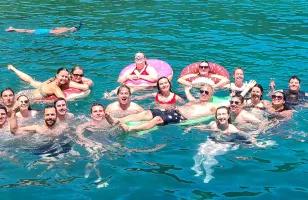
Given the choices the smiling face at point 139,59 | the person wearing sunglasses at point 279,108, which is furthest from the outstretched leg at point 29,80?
the person wearing sunglasses at point 279,108

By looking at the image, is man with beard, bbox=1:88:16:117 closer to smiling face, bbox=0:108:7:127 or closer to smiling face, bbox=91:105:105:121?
smiling face, bbox=0:108:7:127

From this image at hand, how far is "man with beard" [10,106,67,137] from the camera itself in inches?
396

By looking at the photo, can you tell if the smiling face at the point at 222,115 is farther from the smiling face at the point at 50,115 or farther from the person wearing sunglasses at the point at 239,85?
the smiling face at the point at 50,115

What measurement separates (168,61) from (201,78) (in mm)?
2182

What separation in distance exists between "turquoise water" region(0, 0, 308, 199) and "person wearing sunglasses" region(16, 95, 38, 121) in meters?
1.27

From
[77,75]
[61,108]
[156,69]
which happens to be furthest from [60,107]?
[156,69]

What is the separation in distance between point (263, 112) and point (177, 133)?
2261 mm

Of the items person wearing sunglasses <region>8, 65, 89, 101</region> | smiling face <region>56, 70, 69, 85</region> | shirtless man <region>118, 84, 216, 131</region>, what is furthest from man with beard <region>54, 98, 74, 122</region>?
smiling face <region>56, 70, 69, 85</region>

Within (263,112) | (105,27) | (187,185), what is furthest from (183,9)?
(187,185)

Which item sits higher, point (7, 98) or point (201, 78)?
point (201, 78)

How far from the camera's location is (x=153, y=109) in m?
11.6

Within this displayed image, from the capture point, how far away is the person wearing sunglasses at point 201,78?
1428 centimetres

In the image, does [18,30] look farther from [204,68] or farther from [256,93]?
[256,93]

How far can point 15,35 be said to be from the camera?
1939 centimetres
